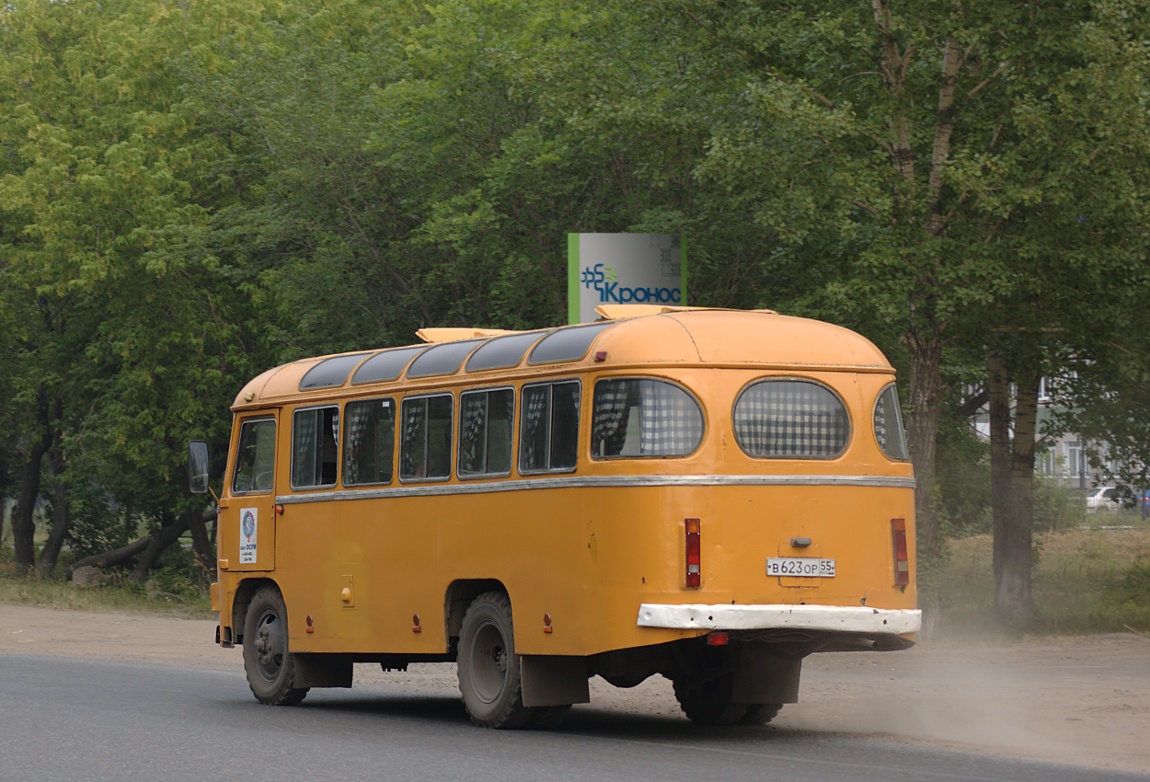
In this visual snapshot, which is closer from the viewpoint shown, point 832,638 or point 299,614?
point 832,638

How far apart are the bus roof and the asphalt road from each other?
264cm

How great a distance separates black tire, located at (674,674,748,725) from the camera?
46.7 ft

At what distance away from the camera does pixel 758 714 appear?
14.4 metres

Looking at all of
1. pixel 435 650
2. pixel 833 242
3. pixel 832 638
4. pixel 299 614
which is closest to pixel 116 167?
pixel 833 242

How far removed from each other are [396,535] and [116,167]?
21.9 metres

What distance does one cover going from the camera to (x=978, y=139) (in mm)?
21688

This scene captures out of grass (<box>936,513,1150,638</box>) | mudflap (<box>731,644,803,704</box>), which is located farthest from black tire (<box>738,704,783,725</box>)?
grass (<box>936,513,1150,638</box>)

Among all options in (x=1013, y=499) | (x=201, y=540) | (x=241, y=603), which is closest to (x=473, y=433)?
(x=241, y=603)

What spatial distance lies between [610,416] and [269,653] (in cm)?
549

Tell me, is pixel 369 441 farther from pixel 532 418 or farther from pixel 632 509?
pixel 632 509

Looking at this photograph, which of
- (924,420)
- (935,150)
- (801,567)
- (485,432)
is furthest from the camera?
(924,420)

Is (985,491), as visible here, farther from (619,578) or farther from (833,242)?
(619,578)

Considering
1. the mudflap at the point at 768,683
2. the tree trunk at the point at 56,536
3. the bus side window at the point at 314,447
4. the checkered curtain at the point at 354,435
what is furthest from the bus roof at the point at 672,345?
the tree trunk at the point at 56,536

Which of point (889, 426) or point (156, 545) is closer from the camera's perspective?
point (889, 426)
